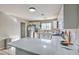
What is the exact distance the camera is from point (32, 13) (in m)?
1.73

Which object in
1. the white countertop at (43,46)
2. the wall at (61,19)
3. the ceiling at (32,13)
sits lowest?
the white countertop at (43,46)

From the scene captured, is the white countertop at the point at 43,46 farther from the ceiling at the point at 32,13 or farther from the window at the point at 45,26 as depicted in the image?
the ceiling at the point at 32,13

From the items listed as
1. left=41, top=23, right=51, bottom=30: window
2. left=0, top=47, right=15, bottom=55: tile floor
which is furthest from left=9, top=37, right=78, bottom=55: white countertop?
left=41, top=23, right=51, bottom=30: window

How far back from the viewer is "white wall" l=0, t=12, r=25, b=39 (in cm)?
171

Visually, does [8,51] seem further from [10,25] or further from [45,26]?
[45,26]

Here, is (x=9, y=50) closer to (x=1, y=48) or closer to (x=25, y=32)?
(x=1, y=48)

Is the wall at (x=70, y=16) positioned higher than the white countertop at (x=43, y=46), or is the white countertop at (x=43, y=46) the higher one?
the wall at (x=70, y=16)

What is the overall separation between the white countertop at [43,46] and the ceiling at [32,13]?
1.08 ft

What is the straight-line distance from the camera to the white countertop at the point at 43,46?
1623 mm

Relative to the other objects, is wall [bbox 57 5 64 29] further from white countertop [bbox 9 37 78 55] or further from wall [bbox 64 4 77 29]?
white countertop [bbox 9 37 78 55]

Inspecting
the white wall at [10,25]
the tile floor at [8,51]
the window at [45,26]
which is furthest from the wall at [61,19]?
the tile floor at [8,51]

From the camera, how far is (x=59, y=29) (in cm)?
172

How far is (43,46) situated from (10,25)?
1.86ft

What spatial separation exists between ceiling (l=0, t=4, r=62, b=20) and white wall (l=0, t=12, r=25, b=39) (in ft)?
0.23
